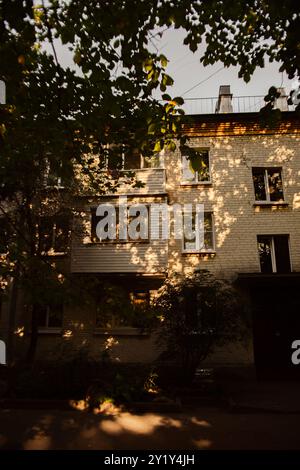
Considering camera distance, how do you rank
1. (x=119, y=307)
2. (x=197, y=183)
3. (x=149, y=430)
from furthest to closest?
(x=197, y=183), (x=149, y=430), (x=119, y=307)

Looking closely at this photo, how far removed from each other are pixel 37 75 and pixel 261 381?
12077 mm

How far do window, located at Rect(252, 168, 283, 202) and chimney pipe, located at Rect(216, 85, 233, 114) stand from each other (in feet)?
13.1

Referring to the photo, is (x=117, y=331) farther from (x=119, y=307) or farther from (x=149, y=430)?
(x=119, y=307)

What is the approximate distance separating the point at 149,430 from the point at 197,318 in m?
3.88

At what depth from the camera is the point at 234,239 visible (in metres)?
13.4

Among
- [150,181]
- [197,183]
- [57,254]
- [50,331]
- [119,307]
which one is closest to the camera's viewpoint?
[119,307]

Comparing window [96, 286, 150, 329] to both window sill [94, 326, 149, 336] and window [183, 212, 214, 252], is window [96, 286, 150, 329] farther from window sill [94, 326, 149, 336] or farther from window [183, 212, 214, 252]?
window [183, 212, 214, 252]

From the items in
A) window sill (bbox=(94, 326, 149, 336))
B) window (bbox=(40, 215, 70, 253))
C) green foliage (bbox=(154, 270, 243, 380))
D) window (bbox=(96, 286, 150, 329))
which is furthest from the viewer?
window sill (bbox=(94, 326, 149, 336))

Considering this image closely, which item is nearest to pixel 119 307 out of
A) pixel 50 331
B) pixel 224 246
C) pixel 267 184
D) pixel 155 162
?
pixel 224 246

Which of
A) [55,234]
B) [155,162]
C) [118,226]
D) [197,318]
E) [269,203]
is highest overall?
[155,162]

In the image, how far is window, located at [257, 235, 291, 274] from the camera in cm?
1322

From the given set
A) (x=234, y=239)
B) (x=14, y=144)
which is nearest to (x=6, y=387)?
(x=14, y=144)

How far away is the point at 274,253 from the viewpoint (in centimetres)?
1340

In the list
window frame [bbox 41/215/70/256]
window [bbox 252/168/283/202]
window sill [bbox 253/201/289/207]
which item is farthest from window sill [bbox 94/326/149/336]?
window [bbox 252/168/283/202]
